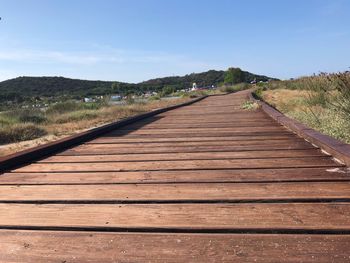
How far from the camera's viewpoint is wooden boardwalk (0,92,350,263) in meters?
1.51

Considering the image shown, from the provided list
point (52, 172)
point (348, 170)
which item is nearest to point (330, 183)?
point (348, 170)

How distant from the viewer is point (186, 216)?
1.86 m

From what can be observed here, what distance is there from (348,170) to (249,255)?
137 centimetres

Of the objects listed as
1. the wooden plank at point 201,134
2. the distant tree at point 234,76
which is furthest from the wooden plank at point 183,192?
the distant tree at point 234,76

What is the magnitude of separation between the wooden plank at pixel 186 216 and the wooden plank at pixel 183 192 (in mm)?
113

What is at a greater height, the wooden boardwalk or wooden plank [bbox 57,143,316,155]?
wooden plank [bbox 57,143,316,155]

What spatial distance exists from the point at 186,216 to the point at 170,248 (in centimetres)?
35

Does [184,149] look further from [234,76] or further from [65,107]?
[234,76]

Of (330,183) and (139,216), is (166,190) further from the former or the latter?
(330,183)

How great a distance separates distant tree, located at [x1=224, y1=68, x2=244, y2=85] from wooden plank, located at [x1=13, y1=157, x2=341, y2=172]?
74815 millimetres

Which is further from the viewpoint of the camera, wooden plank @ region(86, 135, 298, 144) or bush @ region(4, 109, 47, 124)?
bush @ region(4, 109, 47, 124)

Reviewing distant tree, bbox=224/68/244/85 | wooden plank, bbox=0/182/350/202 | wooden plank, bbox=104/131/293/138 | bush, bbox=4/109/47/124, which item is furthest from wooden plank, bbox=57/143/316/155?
distant tree, bbox=224/68/244/85

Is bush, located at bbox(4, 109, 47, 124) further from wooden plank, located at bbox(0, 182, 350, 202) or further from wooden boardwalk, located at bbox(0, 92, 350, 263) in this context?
wooden plank, located at bbox(0, 182, 350, 202)

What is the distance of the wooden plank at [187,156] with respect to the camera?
128 inches
